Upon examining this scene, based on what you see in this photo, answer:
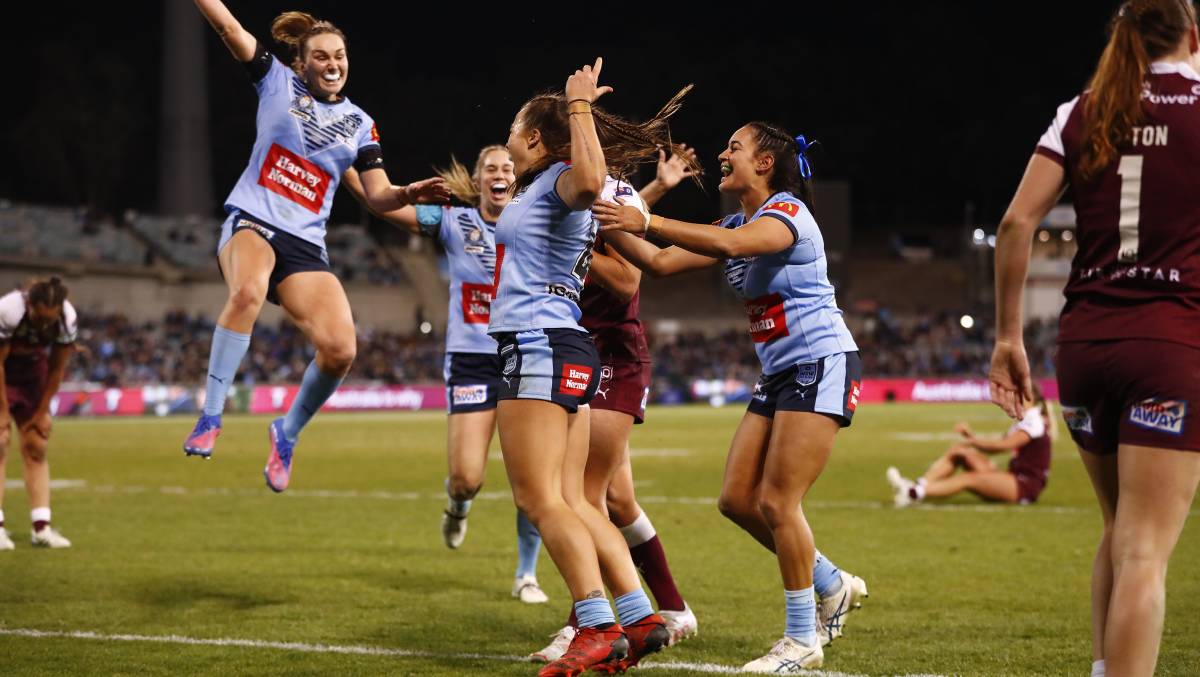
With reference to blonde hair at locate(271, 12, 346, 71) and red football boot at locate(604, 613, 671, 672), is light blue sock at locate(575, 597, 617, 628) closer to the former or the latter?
red football boot at locate(604, 613, 671, 672)

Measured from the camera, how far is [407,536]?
12.6 meters

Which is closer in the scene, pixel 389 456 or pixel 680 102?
pixel 680 102

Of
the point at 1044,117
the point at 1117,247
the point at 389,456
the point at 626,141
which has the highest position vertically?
the point at 1044,117

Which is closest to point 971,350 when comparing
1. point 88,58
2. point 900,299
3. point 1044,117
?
point 900,299

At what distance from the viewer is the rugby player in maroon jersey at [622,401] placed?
23.0 feet

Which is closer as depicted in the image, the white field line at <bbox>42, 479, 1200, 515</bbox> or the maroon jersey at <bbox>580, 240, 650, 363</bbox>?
the maroon jersey at <bbox>580, 240, 650, 363</bbox>

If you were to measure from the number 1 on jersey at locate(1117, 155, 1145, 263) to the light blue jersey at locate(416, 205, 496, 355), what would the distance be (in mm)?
5608

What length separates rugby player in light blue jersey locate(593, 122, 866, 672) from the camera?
6512 mm

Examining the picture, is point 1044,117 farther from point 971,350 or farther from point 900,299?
point 971,350

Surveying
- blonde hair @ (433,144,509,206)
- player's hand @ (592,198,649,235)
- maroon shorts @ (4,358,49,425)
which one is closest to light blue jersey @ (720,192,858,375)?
player's hand @ (592,198,649,235)

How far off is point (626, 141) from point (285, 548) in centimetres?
673

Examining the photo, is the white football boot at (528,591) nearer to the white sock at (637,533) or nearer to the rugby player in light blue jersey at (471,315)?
the rugby player in light blue jersey at (471,315)

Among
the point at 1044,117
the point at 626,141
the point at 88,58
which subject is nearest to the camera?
the point at 626,141

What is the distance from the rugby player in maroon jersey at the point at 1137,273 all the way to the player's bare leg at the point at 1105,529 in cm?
16
